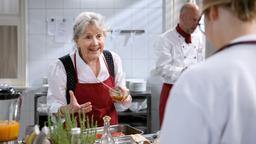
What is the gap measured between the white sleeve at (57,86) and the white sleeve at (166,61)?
1245 millimetres

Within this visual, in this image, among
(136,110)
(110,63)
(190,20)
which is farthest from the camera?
(136,110)

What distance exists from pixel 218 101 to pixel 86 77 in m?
1.59

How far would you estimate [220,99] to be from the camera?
0.68 meters

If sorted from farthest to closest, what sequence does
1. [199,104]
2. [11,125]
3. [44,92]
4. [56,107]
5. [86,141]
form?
[44,92]
[56,107]
[11,125]
[86,141]
[199,104]

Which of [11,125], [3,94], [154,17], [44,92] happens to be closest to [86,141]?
[11,125]

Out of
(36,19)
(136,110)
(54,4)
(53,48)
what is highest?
(54,4)

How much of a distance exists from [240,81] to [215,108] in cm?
6

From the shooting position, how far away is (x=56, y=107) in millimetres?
2113

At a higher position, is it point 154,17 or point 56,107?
point 154,17

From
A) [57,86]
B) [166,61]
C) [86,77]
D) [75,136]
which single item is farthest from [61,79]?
[166,61]

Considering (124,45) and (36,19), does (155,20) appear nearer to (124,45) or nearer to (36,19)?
(124,45)

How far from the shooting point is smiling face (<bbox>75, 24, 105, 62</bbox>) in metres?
2.16

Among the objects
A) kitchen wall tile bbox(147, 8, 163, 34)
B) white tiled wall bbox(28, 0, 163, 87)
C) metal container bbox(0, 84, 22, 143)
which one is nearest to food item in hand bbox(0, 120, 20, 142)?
metal container bbox(0, 84, 22, 143)

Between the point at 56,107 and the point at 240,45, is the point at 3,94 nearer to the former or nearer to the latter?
the point at 56,107
